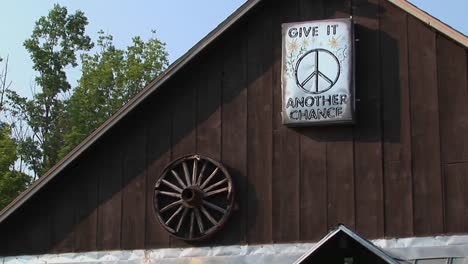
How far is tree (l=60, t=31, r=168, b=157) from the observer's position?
3775cm

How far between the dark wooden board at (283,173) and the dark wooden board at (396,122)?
4.66ft

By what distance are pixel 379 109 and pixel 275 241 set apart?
8.45ft

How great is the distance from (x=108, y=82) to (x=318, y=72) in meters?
24.7

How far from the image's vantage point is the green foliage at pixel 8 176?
32.4 meters

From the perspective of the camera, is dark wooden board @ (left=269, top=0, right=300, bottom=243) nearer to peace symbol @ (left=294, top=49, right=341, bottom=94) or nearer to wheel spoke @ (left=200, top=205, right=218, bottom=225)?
peace symbol @ (left=294, top=49, right=341, bottom=94)

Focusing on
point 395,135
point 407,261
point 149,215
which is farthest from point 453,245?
point 149,215

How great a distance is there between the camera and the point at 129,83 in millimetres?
39031

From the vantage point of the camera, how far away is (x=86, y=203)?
624 inches

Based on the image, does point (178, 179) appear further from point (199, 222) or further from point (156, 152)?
point (199, 222)

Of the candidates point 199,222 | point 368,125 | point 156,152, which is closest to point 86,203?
point 156,152

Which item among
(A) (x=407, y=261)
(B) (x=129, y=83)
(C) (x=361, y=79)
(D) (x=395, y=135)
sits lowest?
(A) (x=407, y=261)

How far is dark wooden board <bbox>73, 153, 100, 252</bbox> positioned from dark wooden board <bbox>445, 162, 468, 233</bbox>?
5.84m

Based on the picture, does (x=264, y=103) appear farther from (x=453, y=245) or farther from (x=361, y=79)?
(x=453, y=245)

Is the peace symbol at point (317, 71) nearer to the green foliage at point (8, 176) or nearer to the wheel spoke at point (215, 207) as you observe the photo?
the wheel spoke at point (215, 207)
